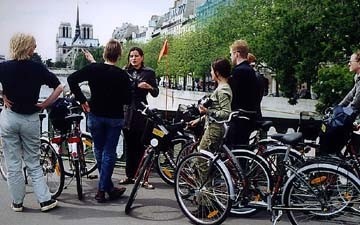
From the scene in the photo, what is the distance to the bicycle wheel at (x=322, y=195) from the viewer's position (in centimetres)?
552

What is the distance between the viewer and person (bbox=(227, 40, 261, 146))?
6.71 m

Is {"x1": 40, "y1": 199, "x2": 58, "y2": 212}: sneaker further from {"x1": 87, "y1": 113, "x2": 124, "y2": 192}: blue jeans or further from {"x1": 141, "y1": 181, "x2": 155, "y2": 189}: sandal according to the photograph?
{"x1": 141, "y1": 181, "x2": 155, "y2": 189}: sandal

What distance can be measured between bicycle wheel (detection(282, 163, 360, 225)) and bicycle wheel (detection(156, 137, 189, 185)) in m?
2.38

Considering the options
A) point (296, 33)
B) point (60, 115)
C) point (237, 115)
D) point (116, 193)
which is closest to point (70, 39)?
point (296, 33)

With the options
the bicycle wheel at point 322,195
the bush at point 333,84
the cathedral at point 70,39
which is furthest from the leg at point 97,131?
the cathedral at point 70,39

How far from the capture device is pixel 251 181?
6348 millimetres

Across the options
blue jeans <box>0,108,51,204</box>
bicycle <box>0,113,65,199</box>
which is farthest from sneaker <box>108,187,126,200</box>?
blue jeans <box>0,108,51,204</box>

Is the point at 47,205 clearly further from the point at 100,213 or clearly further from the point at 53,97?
the point at 53,97

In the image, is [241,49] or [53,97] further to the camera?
[241,49]

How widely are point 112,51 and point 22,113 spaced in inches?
53.3

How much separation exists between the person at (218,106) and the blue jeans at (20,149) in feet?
6.38

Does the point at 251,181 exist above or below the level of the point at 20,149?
below

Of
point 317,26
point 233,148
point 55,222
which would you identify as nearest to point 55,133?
point 55,222

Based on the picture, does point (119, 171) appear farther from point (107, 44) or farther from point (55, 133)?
point (107, 44)
